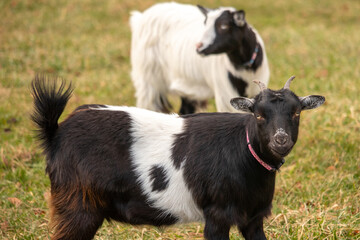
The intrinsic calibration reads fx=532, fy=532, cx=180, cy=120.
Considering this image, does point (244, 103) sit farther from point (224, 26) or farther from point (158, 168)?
point (224, 26)

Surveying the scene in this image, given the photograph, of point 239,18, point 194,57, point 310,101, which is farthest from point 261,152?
point 194,57

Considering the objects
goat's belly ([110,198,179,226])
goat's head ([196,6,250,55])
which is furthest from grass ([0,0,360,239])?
goat's head ([196,6,250,55])

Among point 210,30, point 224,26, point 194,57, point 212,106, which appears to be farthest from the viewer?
point 212,106

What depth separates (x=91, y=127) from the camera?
11.4ft

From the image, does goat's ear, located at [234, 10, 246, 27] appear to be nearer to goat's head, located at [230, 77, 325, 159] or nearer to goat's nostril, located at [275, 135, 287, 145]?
goat's head, located at [230, 77, 325, 159]

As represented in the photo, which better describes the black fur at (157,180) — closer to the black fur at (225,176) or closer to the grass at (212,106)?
the black fur at (225,176)

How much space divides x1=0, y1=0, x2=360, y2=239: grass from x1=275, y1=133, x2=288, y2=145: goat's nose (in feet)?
3.59

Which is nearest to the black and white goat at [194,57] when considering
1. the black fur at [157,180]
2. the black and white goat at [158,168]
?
the black and white goat at [158,168]

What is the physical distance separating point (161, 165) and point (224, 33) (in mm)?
2601

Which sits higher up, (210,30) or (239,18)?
(239,18)

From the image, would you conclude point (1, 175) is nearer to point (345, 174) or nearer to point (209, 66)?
point (209, 66)

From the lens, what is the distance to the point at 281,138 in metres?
2.99

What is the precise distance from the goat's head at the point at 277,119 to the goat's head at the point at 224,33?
244cm

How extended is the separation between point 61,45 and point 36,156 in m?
5.07
